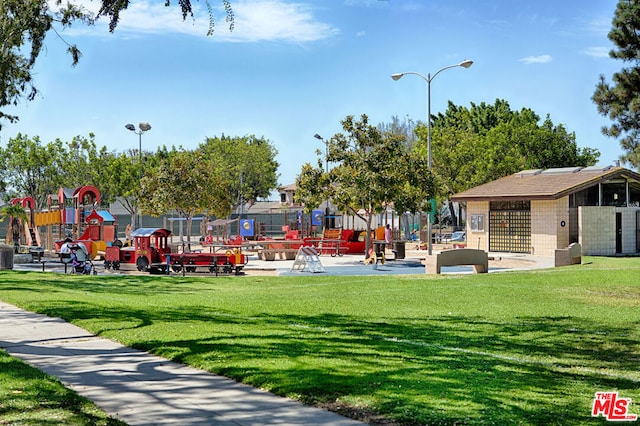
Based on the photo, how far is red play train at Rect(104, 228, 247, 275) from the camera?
2678 cm

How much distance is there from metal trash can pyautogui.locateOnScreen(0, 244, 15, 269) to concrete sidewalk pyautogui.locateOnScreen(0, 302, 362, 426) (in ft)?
59.1

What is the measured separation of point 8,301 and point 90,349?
677 centimetres

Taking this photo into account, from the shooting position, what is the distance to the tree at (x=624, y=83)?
1712 centimetres

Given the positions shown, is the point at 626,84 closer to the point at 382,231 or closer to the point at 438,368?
the point at 438,368

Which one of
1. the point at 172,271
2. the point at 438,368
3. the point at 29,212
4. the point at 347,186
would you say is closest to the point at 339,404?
the point at 438,368

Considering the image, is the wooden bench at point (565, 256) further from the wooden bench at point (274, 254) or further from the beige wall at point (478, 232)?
the wooden bench at point (274, 254)

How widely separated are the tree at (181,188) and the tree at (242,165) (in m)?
34.0

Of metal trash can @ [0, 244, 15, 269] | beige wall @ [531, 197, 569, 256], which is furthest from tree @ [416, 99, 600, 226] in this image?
metal trash can @ [0, 244, 15, 269]

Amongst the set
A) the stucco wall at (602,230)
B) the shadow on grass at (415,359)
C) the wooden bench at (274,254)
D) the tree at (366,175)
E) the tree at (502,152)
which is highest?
the tree at (502,152)

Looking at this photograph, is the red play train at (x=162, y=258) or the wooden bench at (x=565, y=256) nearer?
the red play train at (x=162, y=258)

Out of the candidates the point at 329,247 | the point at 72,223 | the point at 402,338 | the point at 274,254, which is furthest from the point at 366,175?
the point at 402,338

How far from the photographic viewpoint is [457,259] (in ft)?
78.9

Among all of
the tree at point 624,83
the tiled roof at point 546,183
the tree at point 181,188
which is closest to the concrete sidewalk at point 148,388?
the tree at point 624,83

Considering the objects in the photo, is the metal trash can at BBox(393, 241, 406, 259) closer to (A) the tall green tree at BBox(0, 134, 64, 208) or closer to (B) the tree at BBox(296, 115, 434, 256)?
(B) the tree at BBox(296, 115, 434, 256)
